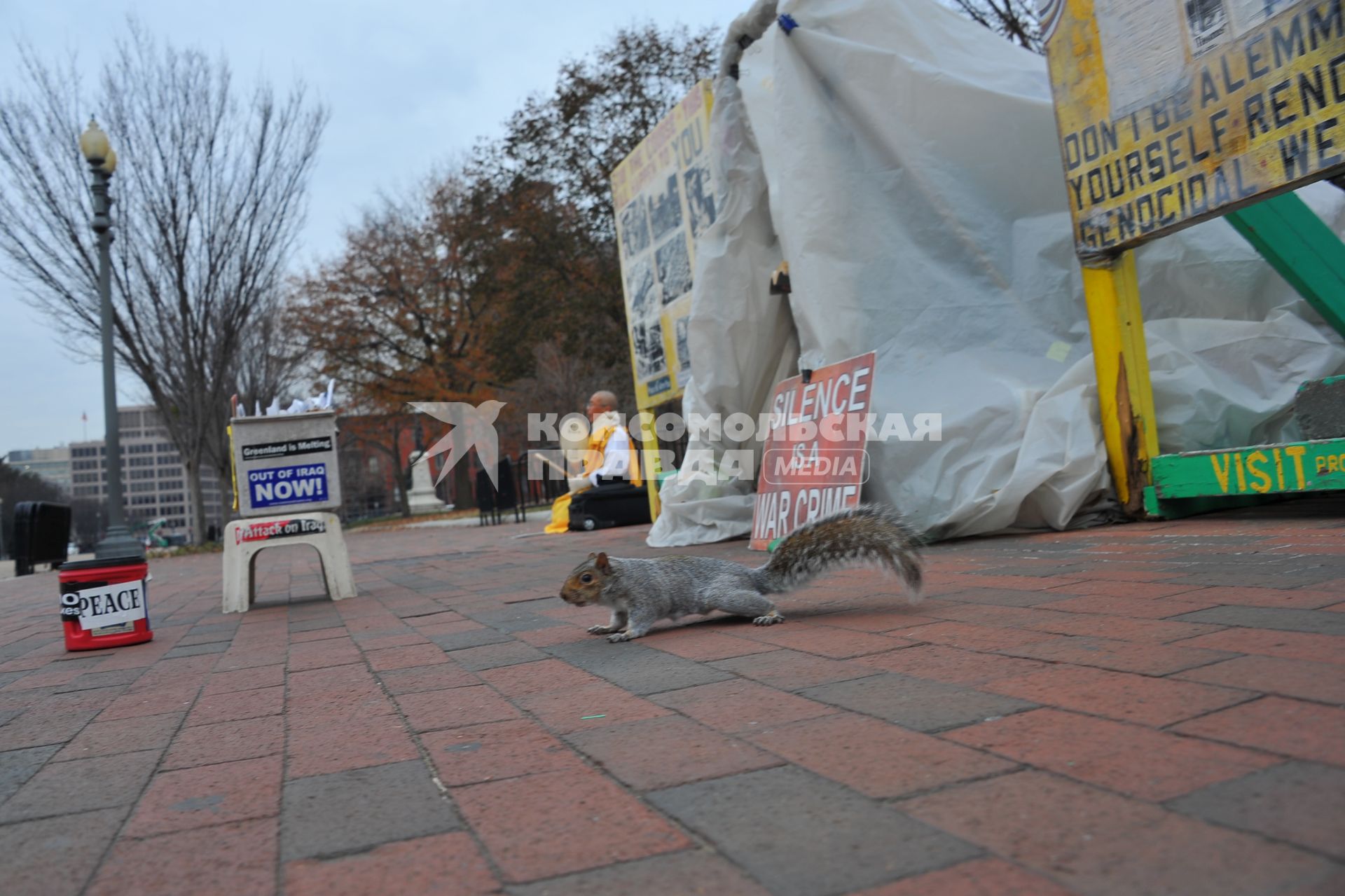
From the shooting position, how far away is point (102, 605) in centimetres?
519

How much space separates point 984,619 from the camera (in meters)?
3.64

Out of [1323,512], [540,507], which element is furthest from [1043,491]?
[540,507]

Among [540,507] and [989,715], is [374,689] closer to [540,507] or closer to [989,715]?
[989,715]

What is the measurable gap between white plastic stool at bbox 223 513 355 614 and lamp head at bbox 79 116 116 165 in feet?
31.1

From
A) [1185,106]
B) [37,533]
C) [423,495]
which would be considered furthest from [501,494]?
[423,495]

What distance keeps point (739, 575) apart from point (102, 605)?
3398 millimetres

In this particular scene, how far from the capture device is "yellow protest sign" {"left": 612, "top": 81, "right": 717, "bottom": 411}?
9.30 m

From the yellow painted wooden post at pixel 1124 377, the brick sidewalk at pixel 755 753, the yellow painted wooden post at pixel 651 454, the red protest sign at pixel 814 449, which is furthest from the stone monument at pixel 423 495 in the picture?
the brick sidewalk at pixel 755 753

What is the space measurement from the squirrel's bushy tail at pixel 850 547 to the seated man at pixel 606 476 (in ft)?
28.2

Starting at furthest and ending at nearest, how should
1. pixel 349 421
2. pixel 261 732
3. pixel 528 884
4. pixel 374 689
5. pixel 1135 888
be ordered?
pixel 349 421 → pixel 374 689 → pixel 261 732 → pixel 528 884 → pixel 1135 888

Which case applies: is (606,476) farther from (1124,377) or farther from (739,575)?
(739,575)

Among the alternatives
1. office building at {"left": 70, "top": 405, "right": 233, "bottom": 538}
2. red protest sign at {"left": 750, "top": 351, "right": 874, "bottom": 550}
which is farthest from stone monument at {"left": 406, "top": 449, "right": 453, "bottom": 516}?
office building at {"left": 70, "top": 405, "right": 233, "bottom": 538}

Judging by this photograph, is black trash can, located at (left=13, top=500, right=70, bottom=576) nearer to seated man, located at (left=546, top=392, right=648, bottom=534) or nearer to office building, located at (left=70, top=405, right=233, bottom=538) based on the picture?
seated man, located at (left=546, top=392, right=648, bottom=534)

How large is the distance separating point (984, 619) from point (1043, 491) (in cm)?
294
